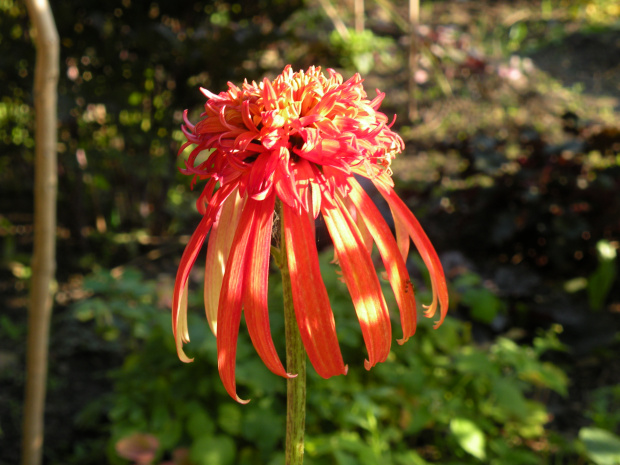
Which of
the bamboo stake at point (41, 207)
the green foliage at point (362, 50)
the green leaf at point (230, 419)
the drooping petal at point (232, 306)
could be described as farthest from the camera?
the green foliage at point (362, 50)

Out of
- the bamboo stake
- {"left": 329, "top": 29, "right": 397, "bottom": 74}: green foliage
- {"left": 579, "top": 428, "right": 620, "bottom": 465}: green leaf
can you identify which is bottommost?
{"left": 579, "top": 428, "right": 620, "bottom": 465}: green leaf

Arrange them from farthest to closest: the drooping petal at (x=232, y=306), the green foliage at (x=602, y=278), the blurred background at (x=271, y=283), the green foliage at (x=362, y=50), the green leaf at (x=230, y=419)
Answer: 1. the green foliage at (x=362, y=50)
2. the green foliage at (x=602, y=278)
3. the blurred background at (x=271, y=283)
4. the green leaf at (x=230, y=419)
5. the drooping petal at (x=232, y=306)

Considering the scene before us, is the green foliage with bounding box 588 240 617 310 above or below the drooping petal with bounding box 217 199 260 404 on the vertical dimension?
above

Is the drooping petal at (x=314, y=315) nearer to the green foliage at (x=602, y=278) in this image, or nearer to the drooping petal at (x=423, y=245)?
the drooping petal at (x=423, y=245)

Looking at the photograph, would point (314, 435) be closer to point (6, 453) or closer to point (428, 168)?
point (6, 453)

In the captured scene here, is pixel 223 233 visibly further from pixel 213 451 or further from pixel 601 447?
pixel 601 447

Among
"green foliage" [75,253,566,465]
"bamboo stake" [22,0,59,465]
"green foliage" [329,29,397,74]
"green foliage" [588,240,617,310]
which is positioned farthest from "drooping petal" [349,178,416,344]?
"green foliage" [329,29,397,74]

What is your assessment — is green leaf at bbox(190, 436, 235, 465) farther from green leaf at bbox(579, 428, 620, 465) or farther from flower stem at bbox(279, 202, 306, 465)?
flower stem at bbox(279, 202, 306, 465)

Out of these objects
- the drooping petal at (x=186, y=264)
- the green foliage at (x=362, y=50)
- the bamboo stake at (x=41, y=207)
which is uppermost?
the green foliage at (x=362, y=50)

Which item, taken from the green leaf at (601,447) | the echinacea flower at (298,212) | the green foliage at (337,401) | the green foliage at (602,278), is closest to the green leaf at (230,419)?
the green foliage at (337,401)
